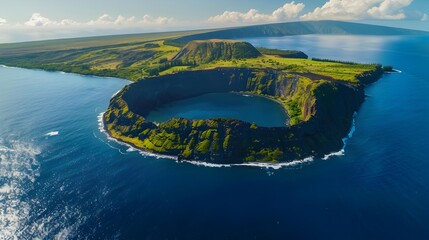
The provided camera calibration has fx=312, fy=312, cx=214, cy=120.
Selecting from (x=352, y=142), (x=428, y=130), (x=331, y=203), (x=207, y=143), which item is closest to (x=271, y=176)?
(x=331, y=203)

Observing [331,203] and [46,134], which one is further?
[46,134]

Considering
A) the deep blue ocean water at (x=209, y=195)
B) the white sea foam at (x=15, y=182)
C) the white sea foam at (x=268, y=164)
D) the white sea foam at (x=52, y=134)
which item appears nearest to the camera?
the deep blue ocean water at (x=209, y=195)

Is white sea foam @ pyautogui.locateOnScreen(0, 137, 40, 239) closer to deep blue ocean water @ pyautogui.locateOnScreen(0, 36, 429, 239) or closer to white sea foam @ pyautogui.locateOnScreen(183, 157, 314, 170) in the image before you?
deep blue ocean water @ pyautogui.locateOnScreen(0, 36, 429, 239)

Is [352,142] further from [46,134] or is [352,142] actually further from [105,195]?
[46,134]

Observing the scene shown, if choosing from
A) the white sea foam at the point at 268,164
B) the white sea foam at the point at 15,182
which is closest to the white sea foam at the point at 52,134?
the white sea foam at the point at 15,182

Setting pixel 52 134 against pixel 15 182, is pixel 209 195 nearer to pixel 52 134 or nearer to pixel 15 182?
pixel 15 182

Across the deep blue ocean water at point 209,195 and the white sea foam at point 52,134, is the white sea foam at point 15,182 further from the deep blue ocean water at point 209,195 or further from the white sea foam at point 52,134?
the white sea foam at point 52,134

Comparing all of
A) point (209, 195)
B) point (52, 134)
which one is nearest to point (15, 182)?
point (52, 134)

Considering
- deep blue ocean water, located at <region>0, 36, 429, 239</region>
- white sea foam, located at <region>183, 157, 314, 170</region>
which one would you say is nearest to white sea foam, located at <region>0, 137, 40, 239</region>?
deep blue ocean water, located at <region>0, 36, 429, 239</region>
